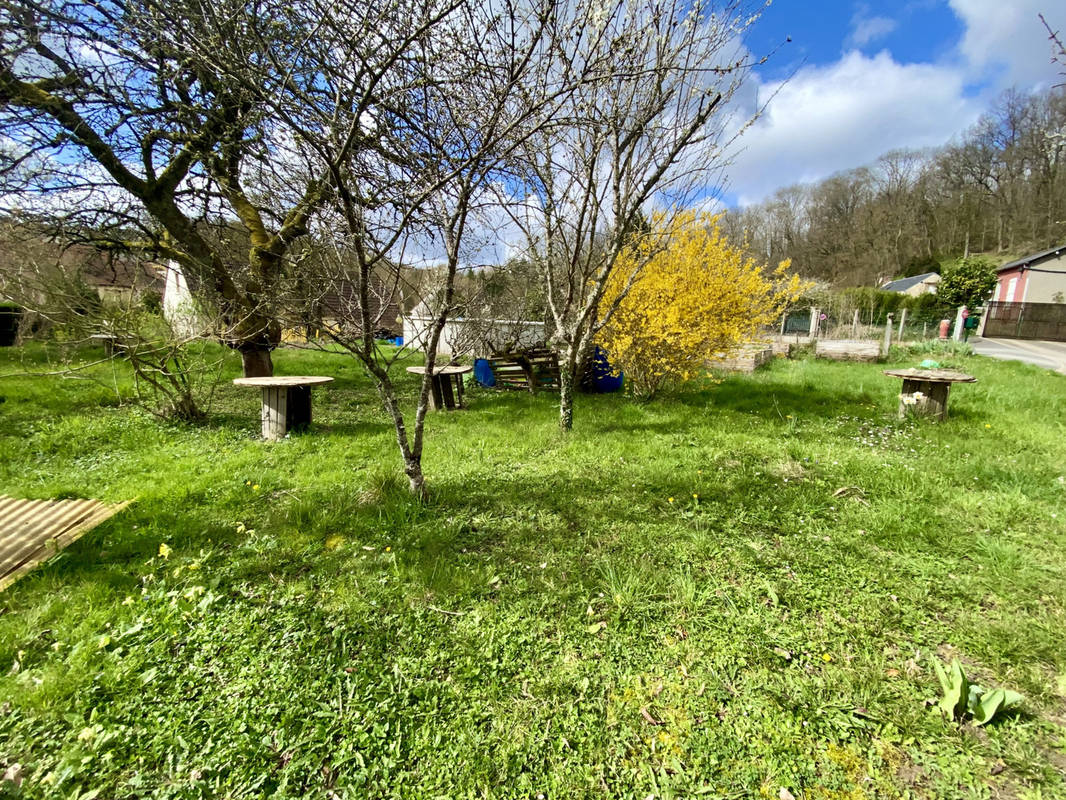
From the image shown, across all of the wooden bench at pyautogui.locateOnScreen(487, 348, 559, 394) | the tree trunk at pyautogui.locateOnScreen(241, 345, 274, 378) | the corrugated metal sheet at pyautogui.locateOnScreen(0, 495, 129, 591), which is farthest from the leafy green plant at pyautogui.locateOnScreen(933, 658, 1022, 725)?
the tree trunk at pyautogui.locateOnScreen(241, 345, 274, 378)

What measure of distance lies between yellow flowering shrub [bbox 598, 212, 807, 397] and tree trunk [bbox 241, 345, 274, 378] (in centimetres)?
617

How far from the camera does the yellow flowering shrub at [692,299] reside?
598cm

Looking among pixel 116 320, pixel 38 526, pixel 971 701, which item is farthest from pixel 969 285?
pixel 38 526

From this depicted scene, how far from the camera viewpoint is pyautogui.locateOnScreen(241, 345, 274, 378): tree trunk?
282 inches

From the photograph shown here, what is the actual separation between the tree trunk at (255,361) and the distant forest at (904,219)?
35179 millimetres

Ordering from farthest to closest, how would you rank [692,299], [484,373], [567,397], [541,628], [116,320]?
[484,373] → [692,299] → [567,397] → [116,320] → [541,628]

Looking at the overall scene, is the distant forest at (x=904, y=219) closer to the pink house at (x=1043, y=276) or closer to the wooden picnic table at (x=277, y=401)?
the pink house at (x=1043, y=276)

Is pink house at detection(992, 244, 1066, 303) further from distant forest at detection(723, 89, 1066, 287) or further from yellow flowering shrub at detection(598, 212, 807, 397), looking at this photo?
yellow flowering shrub at detection(598, 212, 807, 397)

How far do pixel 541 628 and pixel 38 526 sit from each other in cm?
339

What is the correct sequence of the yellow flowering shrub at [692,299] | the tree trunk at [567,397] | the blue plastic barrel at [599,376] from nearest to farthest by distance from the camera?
the tree trunk at [567,397] → the yellow flowering shrub at [692,299] → the blue plastic barrel at [599,376]

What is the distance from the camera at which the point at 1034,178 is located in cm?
3000

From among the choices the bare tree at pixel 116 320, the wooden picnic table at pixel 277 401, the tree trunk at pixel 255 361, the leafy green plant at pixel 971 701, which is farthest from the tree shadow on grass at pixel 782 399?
the tree trunk at pixel 255 361

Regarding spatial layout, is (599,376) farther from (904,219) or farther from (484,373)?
(904,219)

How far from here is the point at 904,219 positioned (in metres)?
39.6
